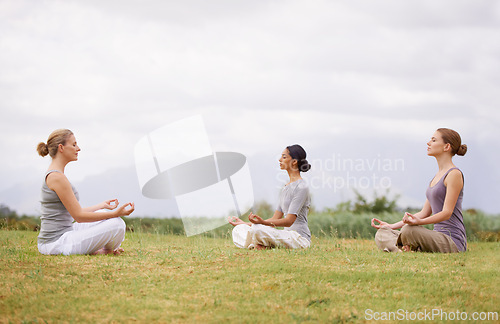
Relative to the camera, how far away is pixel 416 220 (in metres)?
7.71

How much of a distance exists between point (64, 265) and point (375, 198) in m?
11.4

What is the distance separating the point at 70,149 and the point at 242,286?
3.44 meters

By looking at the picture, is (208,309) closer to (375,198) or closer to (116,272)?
(116,272)

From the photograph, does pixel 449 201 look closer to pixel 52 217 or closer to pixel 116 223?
pixel 116 223

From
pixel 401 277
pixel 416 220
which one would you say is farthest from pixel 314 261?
pixel 416 220

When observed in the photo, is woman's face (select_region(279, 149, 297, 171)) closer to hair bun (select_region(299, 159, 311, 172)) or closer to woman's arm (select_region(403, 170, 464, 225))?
hair bun (select_region(299, 159, 311, 172))

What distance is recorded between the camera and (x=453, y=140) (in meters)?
8.00

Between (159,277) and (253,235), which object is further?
(253,235)

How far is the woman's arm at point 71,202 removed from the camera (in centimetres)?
720

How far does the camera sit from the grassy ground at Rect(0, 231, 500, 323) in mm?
4914

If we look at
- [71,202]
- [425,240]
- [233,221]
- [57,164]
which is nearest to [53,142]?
[57,164]

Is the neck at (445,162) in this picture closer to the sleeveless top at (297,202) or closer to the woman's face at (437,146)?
the woman's face at (437,146)

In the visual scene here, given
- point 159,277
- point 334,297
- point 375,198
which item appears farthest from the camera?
point 375,198

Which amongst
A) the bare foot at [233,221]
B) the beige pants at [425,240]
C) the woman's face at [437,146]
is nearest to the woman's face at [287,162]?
the bare foot at [233,221]
